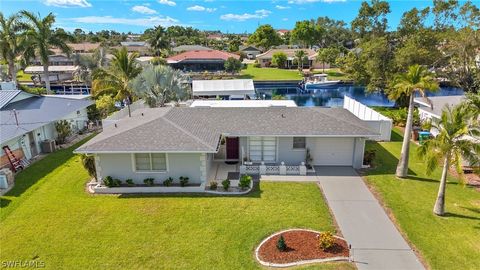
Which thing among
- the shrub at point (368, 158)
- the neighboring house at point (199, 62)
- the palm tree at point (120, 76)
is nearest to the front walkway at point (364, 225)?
the shrub at point (368, 158)

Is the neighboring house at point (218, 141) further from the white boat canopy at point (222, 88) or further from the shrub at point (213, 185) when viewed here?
the white boat canopy at point (222, 88)

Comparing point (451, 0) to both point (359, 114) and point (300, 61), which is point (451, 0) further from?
point (300, 61)

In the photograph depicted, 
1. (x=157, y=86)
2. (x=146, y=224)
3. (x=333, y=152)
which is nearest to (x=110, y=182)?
A: (x=146, y=224)

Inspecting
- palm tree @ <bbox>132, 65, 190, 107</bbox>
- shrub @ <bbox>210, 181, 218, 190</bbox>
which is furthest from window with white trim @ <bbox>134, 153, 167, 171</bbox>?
palm tree @ <bbox>132, 65, 190, 107</bbox>

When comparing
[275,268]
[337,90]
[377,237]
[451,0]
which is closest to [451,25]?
[451,0]

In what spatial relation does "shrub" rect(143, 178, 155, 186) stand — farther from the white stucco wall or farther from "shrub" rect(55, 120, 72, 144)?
"shrub" rect(55, 120, 72, 144)

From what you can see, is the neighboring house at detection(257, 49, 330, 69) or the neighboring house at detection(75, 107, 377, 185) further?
the neighboring house at detection(257, 49, 330, 69)

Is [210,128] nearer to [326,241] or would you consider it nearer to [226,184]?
[226,184]
